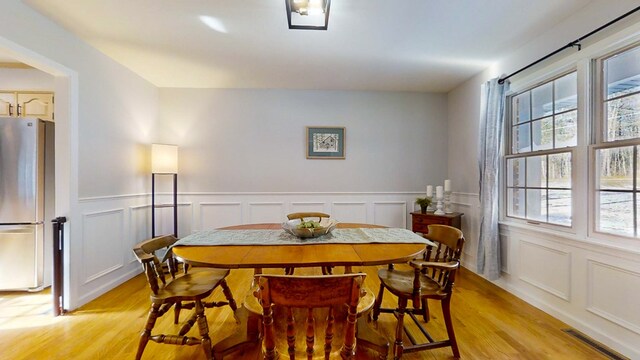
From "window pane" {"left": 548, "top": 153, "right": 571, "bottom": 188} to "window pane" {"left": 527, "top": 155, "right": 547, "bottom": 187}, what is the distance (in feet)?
0.23

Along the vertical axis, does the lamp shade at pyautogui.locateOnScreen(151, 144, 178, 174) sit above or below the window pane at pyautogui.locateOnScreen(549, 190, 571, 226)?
above

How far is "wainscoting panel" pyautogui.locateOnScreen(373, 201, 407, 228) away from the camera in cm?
394

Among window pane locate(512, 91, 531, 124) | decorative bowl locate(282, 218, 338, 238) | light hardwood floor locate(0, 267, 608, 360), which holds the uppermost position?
window pane locate(512, 91, 531, 124)

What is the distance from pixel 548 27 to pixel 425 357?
113 inches

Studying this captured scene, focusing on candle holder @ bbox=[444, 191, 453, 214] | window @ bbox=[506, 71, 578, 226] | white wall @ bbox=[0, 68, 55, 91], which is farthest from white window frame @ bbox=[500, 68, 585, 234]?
white wall @ bbox=[0, 68, 55, 91]

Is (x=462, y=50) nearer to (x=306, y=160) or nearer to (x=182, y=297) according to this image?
(x=306, y=160)

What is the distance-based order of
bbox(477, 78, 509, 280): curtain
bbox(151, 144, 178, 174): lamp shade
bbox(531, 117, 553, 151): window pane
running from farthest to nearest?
bbox(151, 144, 178, 174): lamp shade → bbox(477, 78, 509, 280): curtain → bbox(531, 117, 553, 151): window pane

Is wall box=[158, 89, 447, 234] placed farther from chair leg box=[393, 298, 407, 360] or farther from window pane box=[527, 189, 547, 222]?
chair leg box=[393, 298, 407, 360]

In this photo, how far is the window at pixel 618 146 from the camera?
179 cm

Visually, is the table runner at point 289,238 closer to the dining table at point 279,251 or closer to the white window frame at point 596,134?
the dining table at point 279,251

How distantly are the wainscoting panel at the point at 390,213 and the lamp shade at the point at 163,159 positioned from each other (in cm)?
283

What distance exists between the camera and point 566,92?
2287mm

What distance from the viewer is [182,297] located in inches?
64.6

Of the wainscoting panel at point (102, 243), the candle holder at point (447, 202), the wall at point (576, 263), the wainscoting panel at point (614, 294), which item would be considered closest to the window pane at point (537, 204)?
the wall at point (576, 263)
